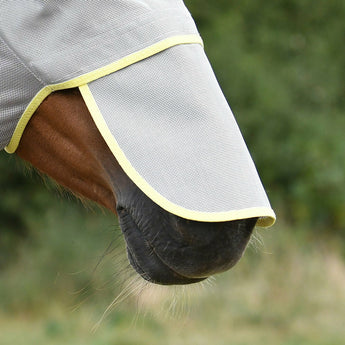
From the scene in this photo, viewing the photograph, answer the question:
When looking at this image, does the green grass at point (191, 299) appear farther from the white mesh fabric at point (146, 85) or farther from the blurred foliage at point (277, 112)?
the white mesh fabric at point (146, 85)

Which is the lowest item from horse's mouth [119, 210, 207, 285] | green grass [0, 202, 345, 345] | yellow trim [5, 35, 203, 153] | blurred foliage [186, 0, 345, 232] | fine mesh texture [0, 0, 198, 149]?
blurred foliage [186, 0, 345, 232]

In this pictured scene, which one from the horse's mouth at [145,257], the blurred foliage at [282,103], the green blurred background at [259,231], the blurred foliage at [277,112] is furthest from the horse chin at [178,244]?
the blurred foliage at [282,103]

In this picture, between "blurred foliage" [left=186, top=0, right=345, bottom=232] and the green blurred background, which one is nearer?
the green blurred background

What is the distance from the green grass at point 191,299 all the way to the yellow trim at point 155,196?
11.4ft

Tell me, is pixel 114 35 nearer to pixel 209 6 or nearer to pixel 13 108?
pixel 13 108

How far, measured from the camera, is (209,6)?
914cm

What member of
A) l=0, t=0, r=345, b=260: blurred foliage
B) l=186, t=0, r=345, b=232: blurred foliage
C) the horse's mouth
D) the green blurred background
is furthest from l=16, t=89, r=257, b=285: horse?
l=186, t=0, r=345, b=232: blurred foliage

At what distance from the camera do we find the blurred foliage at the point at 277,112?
8.44 metres

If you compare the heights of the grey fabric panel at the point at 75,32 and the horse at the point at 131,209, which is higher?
the grey fabric panel at the point at 75,32

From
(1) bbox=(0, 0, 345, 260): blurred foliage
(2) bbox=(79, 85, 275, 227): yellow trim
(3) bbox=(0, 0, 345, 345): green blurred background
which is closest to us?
(2) bbox=(79, 85, 275, 227): yellow trim

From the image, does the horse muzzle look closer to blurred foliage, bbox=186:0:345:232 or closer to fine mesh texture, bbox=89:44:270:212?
fine mesh texture, bbox=89:44:270:212

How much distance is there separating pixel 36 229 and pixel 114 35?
6.53 metres

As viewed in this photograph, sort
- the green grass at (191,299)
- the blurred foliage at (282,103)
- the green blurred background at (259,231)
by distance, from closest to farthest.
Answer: the green grass at (191,299)
the green blurred background at (259,231)
the blurred foliage at (282,103)

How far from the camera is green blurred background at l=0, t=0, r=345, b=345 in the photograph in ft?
20.3
